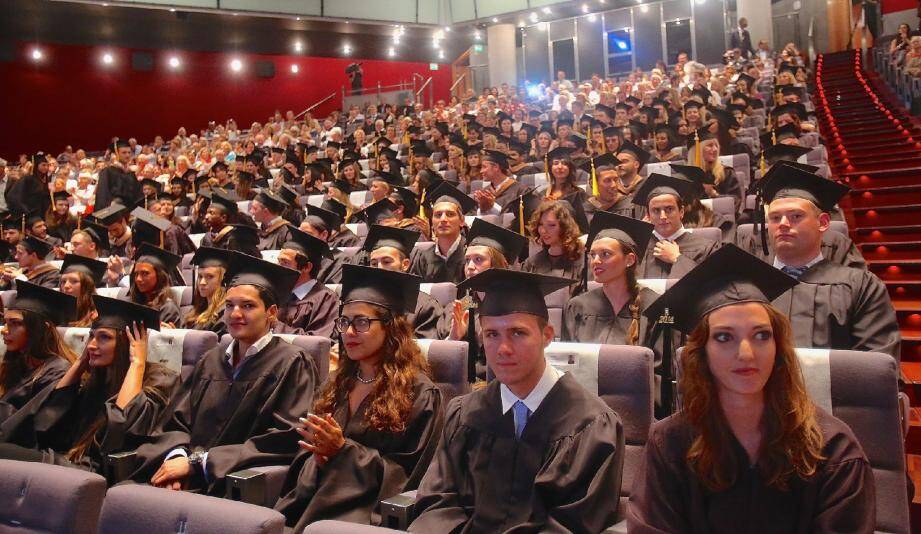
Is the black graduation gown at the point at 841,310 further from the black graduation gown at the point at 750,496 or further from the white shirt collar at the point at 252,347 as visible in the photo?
the white shirt collar at the point at 252,347

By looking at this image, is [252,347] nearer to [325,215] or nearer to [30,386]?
[30,386]

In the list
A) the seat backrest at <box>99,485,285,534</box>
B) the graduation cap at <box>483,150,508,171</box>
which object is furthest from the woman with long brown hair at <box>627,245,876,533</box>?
the graduation cap at <box>483,150,508,171</box>

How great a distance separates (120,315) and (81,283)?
1.65m

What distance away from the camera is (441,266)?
570 cm

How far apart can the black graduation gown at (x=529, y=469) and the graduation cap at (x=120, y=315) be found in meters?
1.97

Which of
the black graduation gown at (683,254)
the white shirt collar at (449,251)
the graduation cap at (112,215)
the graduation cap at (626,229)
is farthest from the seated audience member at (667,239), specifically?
the graduation cap at (112,215)

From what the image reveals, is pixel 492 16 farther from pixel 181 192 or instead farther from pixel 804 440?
pixel 804 440

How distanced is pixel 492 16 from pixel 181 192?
474 inches

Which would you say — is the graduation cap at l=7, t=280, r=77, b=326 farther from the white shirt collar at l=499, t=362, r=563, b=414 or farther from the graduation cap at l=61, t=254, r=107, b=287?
the white shirt collar at l=499, t=362, r=563, b=414

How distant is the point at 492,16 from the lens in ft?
65.9

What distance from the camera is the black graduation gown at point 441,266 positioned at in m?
5.63

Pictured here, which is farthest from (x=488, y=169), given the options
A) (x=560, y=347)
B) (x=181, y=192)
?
(x=560, y=347)

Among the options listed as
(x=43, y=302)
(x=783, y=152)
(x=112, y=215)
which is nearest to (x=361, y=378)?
(x=43, y=302)

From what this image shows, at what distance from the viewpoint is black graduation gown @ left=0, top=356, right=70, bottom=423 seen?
13.1 feet
